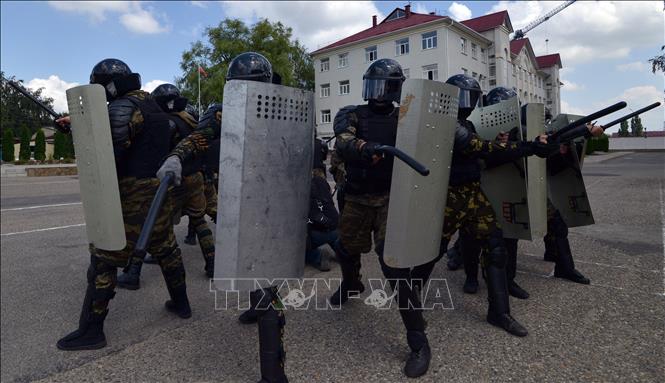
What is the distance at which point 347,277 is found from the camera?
3.30m

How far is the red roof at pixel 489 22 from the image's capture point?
40.0 meters

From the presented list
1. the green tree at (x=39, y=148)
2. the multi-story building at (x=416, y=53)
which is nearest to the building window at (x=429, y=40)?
the multi-story building at (x=416, y=53)

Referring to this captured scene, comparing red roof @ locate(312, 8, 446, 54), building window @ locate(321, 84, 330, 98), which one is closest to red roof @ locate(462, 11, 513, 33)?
red roof @ locate(312, 8, 446, 54)

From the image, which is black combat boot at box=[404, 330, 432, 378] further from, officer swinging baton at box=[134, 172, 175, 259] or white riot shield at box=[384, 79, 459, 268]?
officer swinging baton at box=[134, 172, 175, 259]

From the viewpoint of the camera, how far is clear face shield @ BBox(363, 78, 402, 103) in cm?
261

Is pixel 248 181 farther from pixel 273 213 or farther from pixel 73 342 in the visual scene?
pixel 73 342

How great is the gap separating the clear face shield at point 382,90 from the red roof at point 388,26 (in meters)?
33.8

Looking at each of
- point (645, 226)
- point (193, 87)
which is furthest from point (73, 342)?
point (193, 87)

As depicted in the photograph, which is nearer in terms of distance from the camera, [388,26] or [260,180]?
[260,180]

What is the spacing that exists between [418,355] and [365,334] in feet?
1.82

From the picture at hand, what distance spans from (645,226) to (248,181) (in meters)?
6.55

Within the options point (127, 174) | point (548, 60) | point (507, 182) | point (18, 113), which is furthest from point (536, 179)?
point (18, 113)

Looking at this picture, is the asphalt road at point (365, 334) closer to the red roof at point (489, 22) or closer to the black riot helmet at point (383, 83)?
the black riot helmet at point (383, 83)

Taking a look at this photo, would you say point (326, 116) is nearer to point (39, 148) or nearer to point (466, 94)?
point (39, 148)
